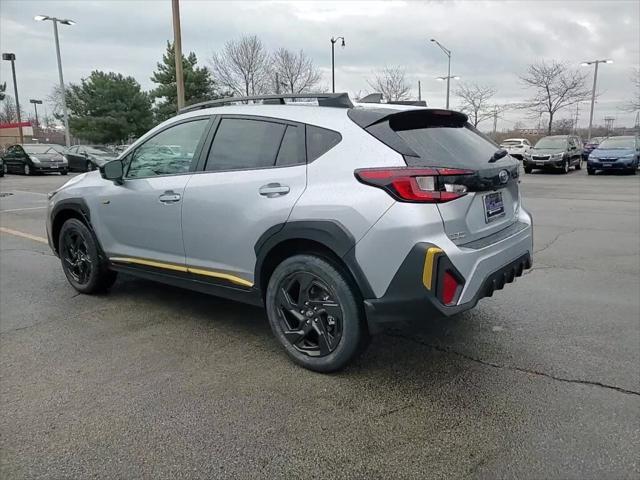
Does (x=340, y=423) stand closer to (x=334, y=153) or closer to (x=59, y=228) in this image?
(x=334, y=153)

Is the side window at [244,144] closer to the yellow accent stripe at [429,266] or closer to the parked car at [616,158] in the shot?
the yellow accent stripe at [429,266]

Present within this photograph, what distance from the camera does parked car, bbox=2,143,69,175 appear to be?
23234 millimetres

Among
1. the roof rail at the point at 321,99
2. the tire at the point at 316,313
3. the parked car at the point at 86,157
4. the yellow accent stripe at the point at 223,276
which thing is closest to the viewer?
the tire at the point at 316,313

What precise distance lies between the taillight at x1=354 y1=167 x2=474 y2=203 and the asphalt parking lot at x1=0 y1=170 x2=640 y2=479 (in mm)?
1105

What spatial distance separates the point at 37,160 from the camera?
2314 centimetres

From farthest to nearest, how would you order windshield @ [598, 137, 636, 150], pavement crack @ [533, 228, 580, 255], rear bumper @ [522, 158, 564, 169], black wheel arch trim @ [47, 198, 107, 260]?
rear bumper @ [522, 158, 564, 169]
windshield @ [598, 137, 636, 150]
pavement crack @ [533, 228, 580, 255]
black wheel arch trim @ [47, 198, 107, 260]

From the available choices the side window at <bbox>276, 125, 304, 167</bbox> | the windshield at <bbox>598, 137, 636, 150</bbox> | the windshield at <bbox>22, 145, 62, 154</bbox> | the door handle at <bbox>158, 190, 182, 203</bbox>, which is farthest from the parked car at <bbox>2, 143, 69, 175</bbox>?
the windshield at <bbox>598, 137, 636, 150</bbox>

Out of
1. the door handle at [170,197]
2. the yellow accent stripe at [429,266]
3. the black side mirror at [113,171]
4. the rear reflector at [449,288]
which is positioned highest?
the black side mirror at [113,171]

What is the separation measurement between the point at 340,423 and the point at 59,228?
A: 3772 mm

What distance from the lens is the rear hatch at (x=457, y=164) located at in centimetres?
283

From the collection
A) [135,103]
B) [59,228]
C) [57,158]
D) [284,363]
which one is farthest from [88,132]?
[284,363]

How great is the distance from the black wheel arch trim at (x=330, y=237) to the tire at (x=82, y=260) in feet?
7.53

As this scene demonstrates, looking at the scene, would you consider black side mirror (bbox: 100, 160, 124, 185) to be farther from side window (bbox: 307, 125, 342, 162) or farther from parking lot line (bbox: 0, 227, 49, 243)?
parking lot line (bbox: 0, 227, 49, 243)

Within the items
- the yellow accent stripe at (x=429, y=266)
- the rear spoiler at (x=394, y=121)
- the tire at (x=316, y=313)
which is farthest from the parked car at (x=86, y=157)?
the yellow accent stripe at (x=429, y=266)
